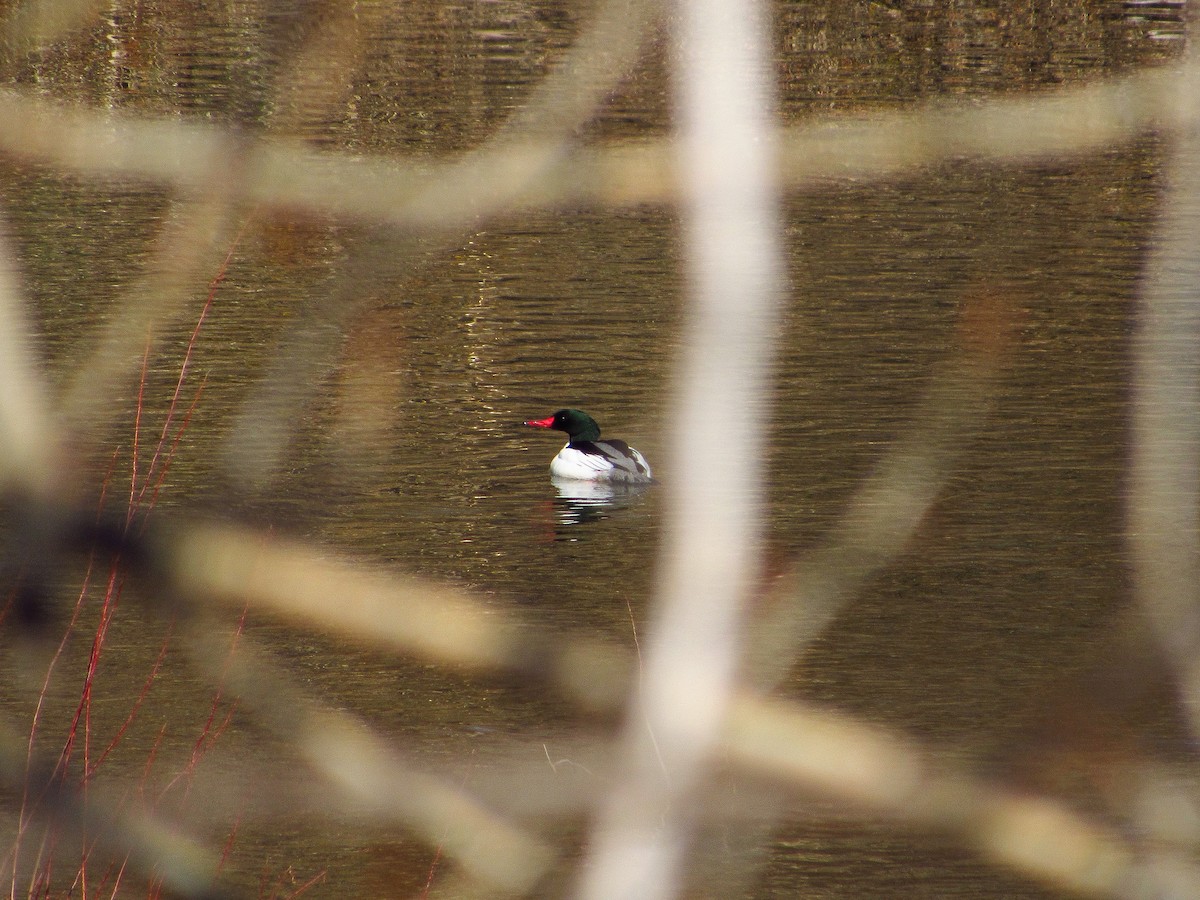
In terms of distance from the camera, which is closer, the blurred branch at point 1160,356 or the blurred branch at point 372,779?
the blurred branch at point 1160,356

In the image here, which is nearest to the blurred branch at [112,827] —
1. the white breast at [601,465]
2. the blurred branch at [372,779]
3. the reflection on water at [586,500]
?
the blurred branch at [372,779]

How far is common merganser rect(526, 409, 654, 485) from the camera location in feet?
40.4

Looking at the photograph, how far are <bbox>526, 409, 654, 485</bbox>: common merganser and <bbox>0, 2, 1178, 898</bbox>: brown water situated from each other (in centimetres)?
22

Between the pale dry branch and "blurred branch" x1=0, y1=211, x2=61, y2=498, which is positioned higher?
the pale dry branch

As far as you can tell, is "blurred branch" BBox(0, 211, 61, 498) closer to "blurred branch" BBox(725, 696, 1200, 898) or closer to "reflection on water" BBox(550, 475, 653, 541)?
"blurred branch" BBox(725, 696, 1200, 898)

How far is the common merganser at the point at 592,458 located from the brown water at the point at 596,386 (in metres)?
0.22

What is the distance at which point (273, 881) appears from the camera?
7176 millimetres

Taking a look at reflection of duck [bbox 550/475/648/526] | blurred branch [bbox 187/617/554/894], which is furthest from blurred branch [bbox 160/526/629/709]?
reflection of duck [bbox 550/475/648/526]

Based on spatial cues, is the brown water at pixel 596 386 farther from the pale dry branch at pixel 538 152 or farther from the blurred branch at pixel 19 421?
the blurred branch at pixel 19 421

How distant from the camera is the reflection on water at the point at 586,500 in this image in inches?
471

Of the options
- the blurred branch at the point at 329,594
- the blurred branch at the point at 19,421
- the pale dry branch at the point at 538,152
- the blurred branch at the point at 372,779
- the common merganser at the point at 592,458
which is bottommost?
the blurred branch at the point at 372,779

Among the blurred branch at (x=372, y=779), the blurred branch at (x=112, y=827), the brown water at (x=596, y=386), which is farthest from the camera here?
the blurred branch at (x=372, y=779)

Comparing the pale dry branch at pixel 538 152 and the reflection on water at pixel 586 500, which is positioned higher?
the pale dry branch at pixel 538 152

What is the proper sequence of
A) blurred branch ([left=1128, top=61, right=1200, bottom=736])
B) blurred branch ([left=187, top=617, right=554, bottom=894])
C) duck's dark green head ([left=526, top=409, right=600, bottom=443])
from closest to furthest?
blurred branch ([left=1128, top=61, right=1200, bottom=736]), blurred branch ([left=187, top=617, right=554, bottom=894]), duck's dark green head ([left=526, top=409, right=600, bottom=443])
